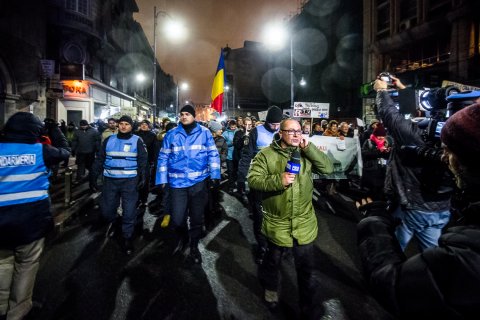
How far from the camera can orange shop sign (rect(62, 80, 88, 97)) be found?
2228 cm

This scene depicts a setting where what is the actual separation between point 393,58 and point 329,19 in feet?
53.1

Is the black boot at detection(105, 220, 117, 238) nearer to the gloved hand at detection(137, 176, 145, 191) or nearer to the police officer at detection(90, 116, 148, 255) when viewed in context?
the police officer at detection(90, 116, 148, 255)

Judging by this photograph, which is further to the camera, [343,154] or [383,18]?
[383,18]

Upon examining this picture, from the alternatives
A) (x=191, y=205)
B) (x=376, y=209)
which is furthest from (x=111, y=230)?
(x=376, y=209)

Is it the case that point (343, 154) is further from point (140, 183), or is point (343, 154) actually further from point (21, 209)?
point (21, 209)

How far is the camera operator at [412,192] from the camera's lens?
2910mm

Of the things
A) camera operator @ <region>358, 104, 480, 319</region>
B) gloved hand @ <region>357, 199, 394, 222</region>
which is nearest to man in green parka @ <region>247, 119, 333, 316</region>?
gloved hand @ <region>357, 199, 394, 222</region>

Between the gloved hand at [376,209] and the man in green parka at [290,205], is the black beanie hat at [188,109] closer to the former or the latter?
the man in green parka at [290,205]

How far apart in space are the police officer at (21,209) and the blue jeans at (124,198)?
5.60 feet

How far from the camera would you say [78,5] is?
2270 cm

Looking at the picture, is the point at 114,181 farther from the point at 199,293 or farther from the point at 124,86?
the point at 124,86

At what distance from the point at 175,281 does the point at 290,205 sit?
1.88 meters

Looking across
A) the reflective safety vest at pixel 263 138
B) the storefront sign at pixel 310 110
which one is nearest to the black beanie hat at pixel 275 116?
the reflective safety vest at pixel 263 138

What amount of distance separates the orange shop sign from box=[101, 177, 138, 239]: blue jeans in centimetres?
2143
